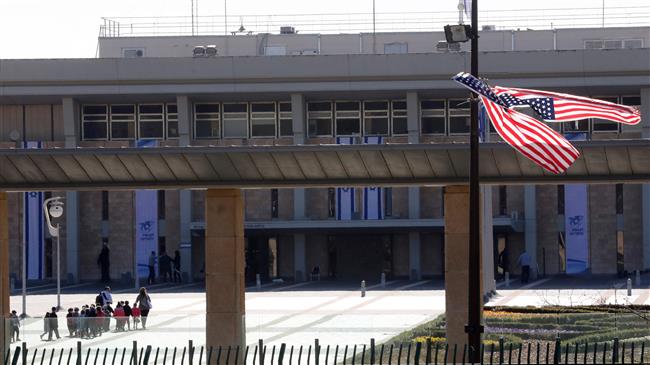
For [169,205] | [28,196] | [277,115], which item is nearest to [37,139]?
[28,196]

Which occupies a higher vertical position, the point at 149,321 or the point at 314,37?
the point at 314,37

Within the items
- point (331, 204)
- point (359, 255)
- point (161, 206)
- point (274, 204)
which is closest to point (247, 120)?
point (274, 204)

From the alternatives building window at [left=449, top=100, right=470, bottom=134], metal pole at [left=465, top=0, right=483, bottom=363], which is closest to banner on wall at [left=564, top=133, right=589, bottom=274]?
building window at [left=449, top=100, right=470, bottom=134]

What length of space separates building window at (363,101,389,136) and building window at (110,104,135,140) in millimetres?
11834

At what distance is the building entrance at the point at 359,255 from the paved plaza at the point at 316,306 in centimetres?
418

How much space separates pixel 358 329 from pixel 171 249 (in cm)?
4227

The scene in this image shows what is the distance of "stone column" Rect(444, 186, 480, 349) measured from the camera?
80.5 feet

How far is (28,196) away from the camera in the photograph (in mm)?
68688

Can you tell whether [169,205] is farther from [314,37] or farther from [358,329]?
[358,329]

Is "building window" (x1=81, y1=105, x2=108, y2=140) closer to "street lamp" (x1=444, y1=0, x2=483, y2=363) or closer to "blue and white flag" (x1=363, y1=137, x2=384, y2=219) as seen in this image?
"blue and white flag" (x1=363, y1=137, x2=384, y2=219)

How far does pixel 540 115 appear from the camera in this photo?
22.7 metres

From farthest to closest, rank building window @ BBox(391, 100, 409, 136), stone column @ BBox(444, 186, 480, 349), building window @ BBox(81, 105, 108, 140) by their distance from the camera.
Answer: building window @ BBox(81, 105, 108, 140), building window @ BBox(391, 100, 409, 136), stone column @ BBox(444, 186, 480, 349)

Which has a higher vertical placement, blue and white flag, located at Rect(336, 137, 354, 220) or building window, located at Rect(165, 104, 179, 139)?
building window, located at Rect(165, 104, 179, 139)

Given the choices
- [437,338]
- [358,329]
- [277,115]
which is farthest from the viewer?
[277,115]
